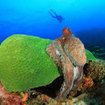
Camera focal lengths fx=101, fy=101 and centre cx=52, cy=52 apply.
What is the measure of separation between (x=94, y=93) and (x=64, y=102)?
2.57 feet

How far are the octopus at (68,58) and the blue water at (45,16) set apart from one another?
239ft

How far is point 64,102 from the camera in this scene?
253 cm

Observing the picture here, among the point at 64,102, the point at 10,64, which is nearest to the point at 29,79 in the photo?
the point at 10,64

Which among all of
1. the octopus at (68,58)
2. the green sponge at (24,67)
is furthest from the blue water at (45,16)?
the octopus at (68,58)

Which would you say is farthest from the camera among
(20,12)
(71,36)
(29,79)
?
(20,12)

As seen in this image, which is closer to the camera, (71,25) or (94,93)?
(94,93)

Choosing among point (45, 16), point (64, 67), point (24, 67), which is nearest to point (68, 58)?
point (64, 67)

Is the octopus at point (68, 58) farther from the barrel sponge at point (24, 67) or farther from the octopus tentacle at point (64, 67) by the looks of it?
the barrel sponge at point (24, 67)

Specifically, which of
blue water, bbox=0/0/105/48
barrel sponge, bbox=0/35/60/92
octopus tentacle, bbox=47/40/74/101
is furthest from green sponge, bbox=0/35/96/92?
blue water, bbox=0/0/105/48

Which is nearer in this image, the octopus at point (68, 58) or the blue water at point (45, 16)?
the octopus at point (68, 58)

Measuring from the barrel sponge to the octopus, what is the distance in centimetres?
26

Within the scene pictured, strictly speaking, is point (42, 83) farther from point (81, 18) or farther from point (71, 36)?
point (81, 18)

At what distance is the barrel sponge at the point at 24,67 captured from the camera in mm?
2176

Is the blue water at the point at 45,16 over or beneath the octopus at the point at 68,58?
over
